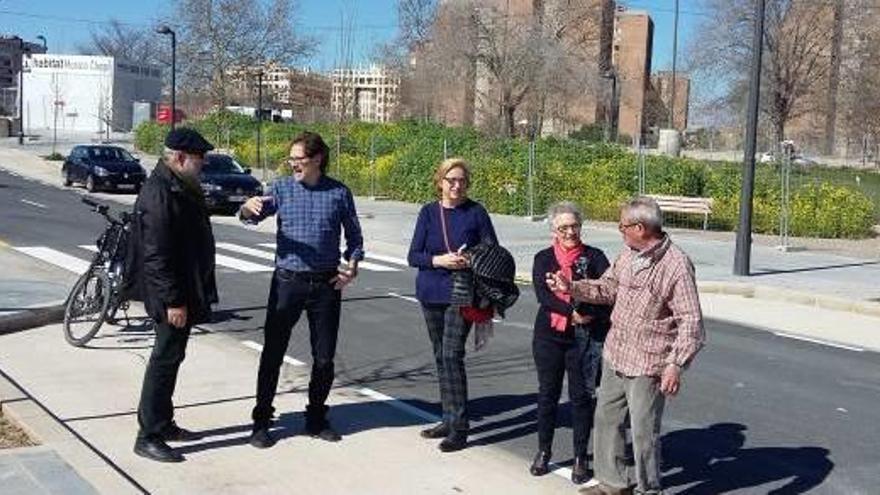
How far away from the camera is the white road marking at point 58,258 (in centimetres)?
1393

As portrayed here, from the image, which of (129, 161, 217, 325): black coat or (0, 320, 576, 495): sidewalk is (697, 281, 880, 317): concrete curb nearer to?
(0, 320, 576, 495): sidewalk

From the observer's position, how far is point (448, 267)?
602 cm

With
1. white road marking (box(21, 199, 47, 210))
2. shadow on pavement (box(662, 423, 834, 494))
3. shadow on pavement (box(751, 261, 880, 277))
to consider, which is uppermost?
white road marking (box(21, 199, 47, 210))

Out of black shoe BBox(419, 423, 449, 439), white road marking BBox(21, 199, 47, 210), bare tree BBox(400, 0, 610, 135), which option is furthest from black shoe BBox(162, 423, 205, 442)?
bare tree BBox(400, 0, 610, 135)

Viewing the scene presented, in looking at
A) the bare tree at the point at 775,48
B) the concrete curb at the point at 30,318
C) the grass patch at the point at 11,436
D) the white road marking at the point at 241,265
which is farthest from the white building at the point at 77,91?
the grass patch at the point at 11,436

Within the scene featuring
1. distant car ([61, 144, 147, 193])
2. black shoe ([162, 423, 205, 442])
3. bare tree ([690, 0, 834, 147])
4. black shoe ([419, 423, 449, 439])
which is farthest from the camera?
bare tree ([690, 0, 834, 147])

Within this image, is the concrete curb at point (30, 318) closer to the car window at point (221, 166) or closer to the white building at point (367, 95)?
the car window at point (221, 166)

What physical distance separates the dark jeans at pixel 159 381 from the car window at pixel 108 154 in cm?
2843

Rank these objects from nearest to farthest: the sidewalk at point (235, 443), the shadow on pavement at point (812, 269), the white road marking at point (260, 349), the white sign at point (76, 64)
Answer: the sidewalk at point (235, 443) < the white road marking at point (260, 349) < the shadow on pavement at point (812, 269) < the white sign at point (76, 64)

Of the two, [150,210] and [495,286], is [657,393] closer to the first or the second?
[495,286]

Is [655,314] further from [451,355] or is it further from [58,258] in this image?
[58,258]

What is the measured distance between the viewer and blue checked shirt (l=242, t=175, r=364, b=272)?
6.10 m

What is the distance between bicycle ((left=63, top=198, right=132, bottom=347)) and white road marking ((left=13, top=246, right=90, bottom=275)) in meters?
4.32

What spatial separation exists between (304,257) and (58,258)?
10.0 meters
